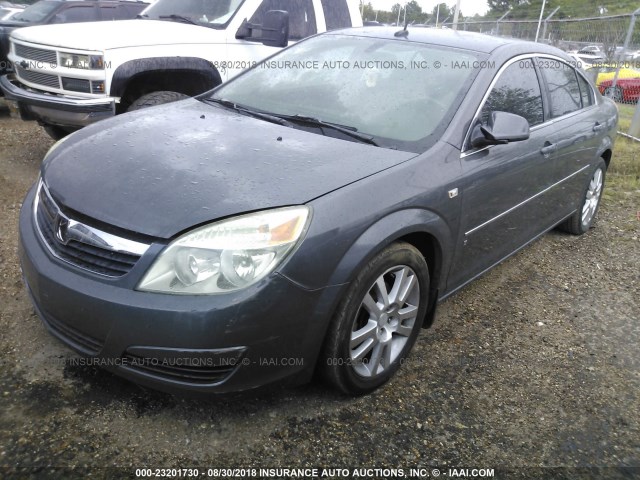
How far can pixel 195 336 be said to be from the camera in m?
2.00

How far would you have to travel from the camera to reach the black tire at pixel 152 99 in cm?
498

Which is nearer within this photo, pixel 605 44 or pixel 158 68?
pixel 158 68

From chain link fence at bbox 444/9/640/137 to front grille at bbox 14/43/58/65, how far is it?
6978mm

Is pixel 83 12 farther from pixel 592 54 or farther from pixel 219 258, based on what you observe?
pixel 592 54

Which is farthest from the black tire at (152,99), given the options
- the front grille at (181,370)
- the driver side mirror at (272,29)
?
the front grille at (181,370)

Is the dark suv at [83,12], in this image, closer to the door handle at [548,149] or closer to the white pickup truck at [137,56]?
the white pickup truck at [137,56]

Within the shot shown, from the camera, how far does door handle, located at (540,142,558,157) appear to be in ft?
11.6

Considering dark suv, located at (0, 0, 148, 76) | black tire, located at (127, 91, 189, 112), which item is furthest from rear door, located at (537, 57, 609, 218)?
dark suv, located at (0, 0, 148, 76)

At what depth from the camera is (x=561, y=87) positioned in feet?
13.3

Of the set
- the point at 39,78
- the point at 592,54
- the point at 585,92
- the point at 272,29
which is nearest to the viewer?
the point at 585,92

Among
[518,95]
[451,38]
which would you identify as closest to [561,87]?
[518,95]

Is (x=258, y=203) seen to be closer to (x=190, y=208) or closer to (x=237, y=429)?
(x=190, y=208)

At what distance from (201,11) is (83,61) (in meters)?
1.57

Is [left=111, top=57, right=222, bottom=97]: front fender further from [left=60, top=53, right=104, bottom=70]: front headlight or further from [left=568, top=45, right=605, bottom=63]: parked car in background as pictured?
[left=568, top=45, right=605, bottom=63]: parked car in background
